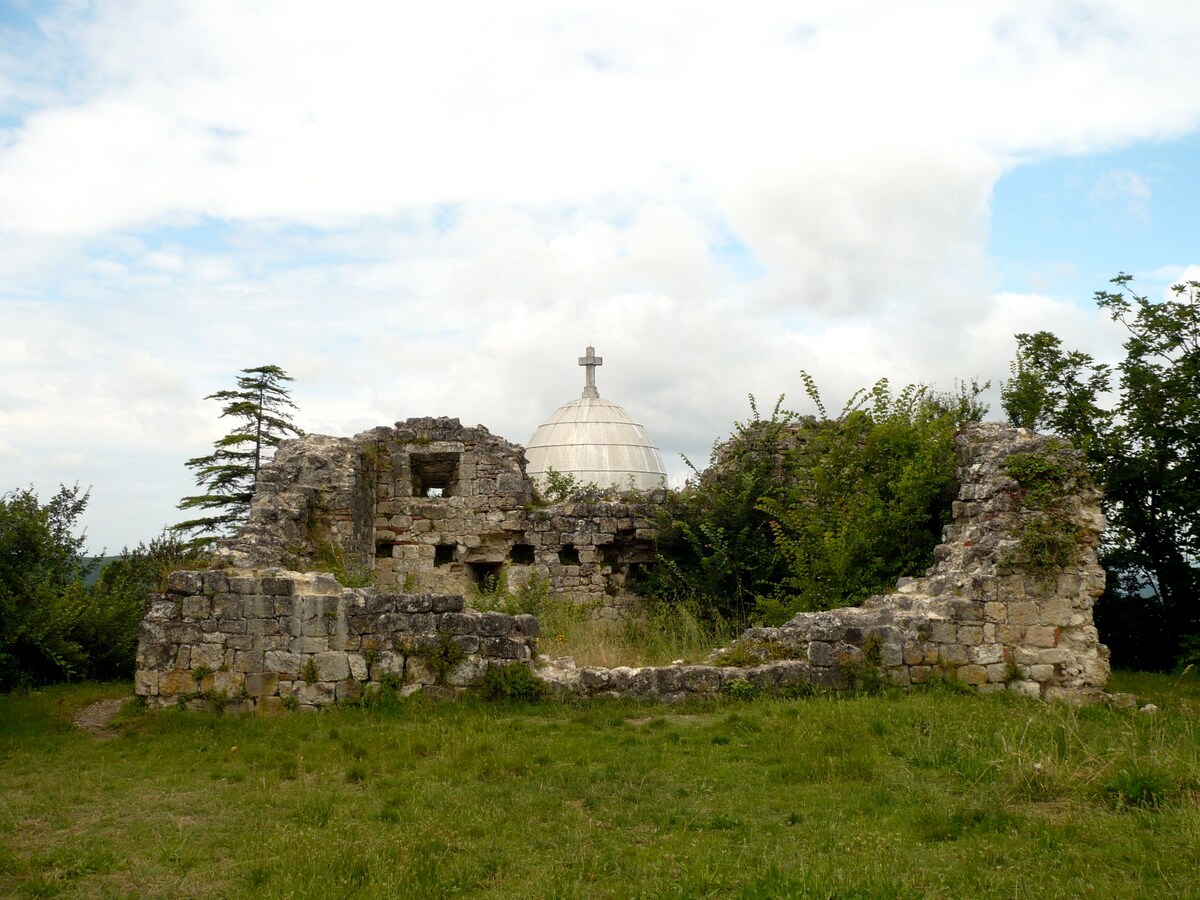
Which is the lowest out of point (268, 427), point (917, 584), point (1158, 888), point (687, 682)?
point (1158, 888)

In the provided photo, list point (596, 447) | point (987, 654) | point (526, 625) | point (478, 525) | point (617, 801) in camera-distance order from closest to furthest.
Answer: point (617, 801)
point (987, 654)
point (526, 625)
point (478, 525)
point (596, 447)

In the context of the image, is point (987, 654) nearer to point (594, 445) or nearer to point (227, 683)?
point (227, 683)

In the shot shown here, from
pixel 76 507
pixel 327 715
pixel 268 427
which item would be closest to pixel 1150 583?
pixel 327 715

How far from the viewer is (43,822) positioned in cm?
714

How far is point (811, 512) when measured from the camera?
45.4 ft

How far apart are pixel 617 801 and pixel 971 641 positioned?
5.18 metres

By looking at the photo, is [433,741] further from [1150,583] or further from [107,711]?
[1150,583]

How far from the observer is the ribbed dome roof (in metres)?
27.1

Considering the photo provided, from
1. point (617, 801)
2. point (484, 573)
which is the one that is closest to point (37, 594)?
point (484, 573)

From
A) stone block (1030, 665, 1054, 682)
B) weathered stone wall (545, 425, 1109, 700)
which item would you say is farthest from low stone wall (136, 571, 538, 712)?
stone block (1030, 665, 1054, 682)

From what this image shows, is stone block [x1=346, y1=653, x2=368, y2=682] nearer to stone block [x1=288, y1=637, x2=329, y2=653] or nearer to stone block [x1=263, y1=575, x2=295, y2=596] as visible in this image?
stone block [x1=288, y1=637, x2=329, y2=653]

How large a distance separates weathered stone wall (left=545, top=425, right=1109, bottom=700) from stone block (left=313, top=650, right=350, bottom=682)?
87.4 inches

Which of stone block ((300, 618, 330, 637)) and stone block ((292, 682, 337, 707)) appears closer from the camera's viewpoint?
→ stone block ((292, 682, 337, 707))

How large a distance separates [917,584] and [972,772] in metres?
4.46
